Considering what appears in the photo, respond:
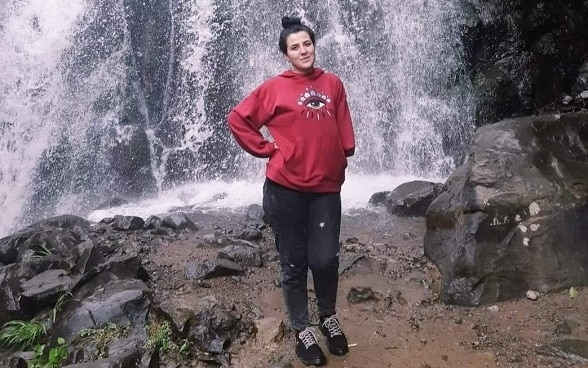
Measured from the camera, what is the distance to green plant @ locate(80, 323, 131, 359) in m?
3.92

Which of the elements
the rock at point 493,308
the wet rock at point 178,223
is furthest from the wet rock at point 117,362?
the wet rock at point 178,223

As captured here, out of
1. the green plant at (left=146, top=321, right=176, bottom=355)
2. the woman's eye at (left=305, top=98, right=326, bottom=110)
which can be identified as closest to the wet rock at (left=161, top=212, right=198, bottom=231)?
the green plant at (left=146, top=321, right=176, bottom=355)

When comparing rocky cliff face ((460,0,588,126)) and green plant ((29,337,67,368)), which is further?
rocky cliff face ((460,0,588,126))

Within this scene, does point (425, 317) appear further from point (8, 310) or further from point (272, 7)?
point (272, 7)

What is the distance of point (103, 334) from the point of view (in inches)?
158

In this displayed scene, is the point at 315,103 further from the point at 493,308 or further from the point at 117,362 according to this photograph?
the point at 493,308

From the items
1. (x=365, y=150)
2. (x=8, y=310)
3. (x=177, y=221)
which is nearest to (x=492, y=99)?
(x=365, y=150)

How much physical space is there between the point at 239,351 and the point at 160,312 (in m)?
0.75

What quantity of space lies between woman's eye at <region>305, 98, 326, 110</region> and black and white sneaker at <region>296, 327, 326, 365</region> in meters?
1.47

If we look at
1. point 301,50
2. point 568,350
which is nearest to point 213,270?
point 301,50

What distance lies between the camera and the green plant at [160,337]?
12.5ft

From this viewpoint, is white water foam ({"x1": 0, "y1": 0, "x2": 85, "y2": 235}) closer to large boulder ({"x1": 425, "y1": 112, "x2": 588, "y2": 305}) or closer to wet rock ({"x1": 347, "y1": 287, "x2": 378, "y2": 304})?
wet rock ({"x1": 347, "y1": 287, "x2": 378, "y2": 304})

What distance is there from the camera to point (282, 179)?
325cm

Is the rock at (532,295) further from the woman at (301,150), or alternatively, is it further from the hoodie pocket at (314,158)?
the hoodie pocket at (314,158)
